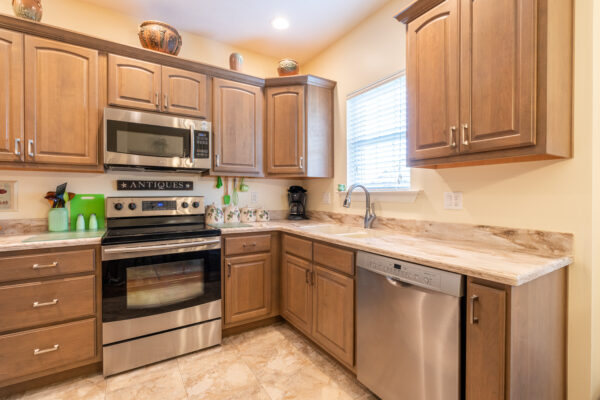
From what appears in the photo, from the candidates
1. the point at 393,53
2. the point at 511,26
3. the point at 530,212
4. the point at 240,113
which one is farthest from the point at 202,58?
the point at 530,212

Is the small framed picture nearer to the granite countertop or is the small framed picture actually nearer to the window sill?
the granite countertop

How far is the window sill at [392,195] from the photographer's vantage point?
210 cm

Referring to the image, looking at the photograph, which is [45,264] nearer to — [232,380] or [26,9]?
[232,380]

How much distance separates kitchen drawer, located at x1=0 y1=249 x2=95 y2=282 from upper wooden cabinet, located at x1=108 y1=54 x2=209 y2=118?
1.14 m

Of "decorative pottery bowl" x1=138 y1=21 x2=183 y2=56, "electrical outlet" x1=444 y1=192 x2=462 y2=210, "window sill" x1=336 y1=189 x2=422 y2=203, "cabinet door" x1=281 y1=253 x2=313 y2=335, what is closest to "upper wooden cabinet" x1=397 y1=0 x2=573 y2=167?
"electrical outlet" x1=444 y1=192 x2=462 y2=210

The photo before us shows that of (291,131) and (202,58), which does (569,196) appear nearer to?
(291,131)

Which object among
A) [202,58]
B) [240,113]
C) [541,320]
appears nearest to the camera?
[541,320]

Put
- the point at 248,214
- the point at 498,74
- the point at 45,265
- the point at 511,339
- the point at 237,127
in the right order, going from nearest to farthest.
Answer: the point at 511,339 < the point at 498,74 < the point at 45,265 < the point at 237,127 < the point at 248,214

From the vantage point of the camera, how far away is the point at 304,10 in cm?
242

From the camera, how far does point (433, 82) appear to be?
5.24 ft

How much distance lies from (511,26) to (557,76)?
0.30 m

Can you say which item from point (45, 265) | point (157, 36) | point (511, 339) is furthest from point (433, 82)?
point (45, 265)

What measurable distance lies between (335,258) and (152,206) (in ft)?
5.54

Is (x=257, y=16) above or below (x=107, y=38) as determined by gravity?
above
